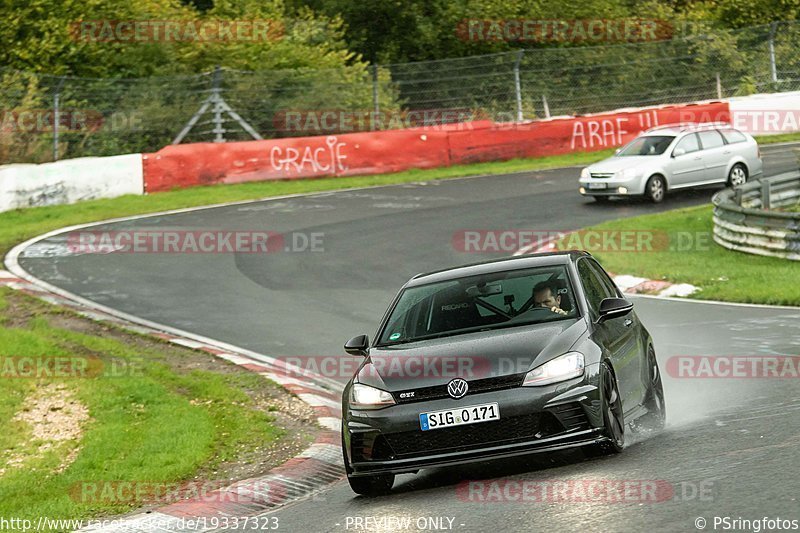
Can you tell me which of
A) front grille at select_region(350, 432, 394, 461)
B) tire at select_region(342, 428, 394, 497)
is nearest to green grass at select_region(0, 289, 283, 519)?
tire at select_region(342, 428, 394, 497)

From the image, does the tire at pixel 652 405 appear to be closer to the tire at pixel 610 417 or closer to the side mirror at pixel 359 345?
the tire at pixel 610 417

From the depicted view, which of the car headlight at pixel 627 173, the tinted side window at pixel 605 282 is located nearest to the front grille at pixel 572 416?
the tinted side window at pixel 605 282

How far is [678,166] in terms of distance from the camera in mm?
27359

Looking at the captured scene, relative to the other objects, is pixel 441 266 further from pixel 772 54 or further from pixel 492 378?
pixel 772 54

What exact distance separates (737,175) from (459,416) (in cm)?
2162

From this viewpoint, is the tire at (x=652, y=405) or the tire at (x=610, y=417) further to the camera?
the tire at (x=652, y=405)

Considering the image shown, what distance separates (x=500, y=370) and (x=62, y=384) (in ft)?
18.8

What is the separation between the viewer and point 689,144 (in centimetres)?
2781

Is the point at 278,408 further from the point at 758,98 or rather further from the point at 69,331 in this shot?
the point at 758,98

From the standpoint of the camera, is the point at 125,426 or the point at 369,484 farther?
the point at 125,426

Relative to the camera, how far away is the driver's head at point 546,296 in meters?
9.02

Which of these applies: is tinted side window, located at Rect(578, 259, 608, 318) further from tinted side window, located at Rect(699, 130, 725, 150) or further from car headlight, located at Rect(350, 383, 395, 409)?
tinted side window, located at Rect(699, 130, 725, 150)

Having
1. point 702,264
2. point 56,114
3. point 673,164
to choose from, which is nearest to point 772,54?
point 673,164

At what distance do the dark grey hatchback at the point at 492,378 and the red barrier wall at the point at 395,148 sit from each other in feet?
68.6
